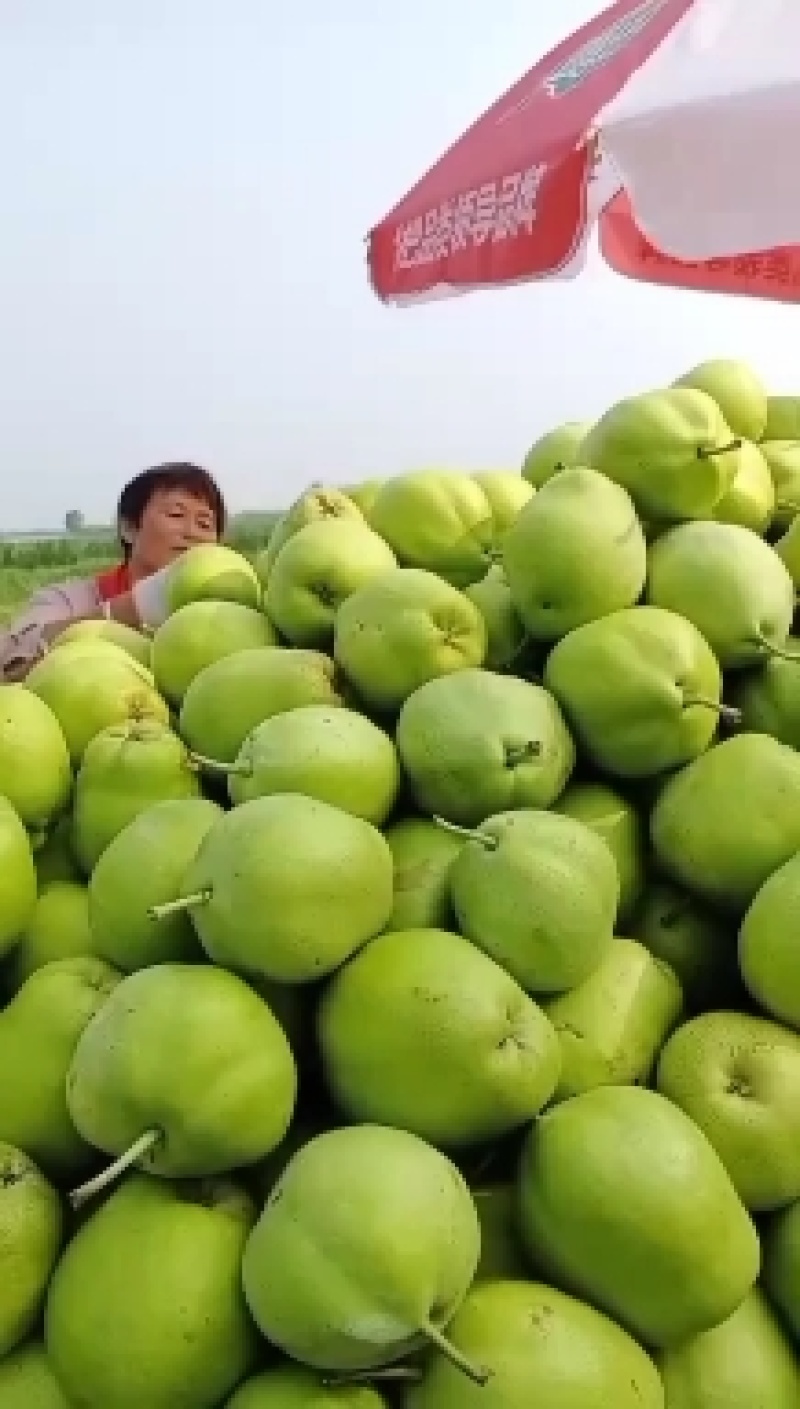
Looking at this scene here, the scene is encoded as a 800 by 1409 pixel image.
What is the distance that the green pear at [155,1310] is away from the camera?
1206 millimetres

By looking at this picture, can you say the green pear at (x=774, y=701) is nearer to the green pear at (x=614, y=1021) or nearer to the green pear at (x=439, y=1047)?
the green pear at (x=614, y=1021)

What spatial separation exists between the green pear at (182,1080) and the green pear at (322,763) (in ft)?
0.97

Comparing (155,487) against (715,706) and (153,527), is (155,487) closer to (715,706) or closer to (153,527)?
(153,527)

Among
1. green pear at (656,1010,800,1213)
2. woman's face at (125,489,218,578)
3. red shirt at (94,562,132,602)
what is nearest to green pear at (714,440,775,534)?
green pear at (656,1010,800,1213)

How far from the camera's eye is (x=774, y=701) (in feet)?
5.82

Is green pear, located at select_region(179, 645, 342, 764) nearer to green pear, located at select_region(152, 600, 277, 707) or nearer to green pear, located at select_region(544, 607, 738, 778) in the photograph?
green pear, located at select_region(152, 600, 277, 707)

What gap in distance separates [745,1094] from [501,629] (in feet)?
2.46

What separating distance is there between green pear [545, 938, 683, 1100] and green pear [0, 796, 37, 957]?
2.12ft

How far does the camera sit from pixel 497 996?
135 centimetres

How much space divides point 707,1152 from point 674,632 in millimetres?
647

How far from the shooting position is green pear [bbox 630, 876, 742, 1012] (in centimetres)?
164

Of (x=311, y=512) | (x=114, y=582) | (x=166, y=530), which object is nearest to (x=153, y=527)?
(x=166, y=530)

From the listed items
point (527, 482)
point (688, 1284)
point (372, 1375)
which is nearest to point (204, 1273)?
point (372, 1375)

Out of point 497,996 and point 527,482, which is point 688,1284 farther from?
point 527,482
